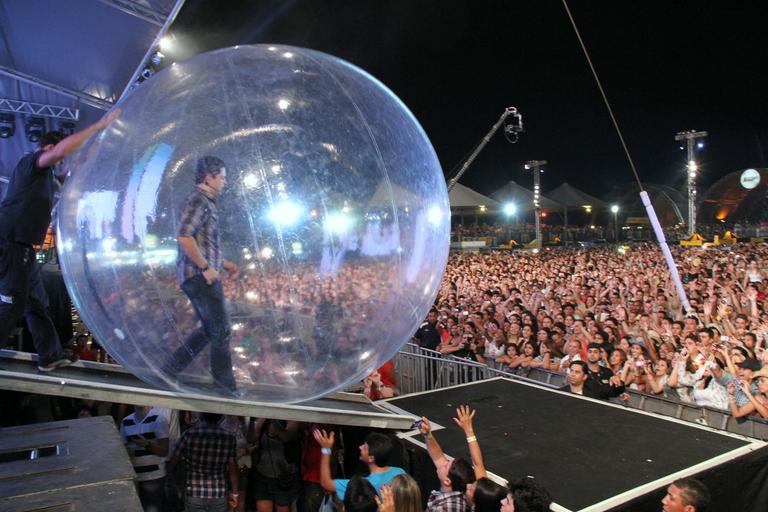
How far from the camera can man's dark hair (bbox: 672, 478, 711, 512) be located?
277cm

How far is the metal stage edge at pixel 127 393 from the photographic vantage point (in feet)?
9.25

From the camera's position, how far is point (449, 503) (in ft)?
9.90

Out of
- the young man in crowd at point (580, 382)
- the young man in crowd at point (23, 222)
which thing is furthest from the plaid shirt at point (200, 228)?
the young man in crowd at point (580, 382)

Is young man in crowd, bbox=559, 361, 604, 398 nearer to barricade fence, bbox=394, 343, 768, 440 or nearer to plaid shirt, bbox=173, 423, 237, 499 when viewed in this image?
barricade fence, bbox=394, 343, 768, 440

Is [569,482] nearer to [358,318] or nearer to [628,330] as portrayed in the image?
[358,318]

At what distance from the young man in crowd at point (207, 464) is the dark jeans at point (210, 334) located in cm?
156

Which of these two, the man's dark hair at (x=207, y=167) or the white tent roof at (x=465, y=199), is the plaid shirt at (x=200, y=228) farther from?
the white tent roof at (x=465, y=199)

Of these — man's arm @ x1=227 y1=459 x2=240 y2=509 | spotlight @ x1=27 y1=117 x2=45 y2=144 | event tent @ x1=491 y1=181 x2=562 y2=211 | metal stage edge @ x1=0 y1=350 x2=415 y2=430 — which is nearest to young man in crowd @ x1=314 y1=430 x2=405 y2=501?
metal stage edge @ x1=0 y1=350 x2=415 y2=430

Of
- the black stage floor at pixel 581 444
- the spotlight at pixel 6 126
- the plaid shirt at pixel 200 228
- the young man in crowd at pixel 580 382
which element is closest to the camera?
the plaid shirt at pixel 200 228

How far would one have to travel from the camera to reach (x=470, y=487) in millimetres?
3070

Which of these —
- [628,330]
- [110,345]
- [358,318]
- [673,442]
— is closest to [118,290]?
[110,345]

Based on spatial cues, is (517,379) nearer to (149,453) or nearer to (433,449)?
(433,449)

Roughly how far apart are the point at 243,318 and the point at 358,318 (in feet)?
1.54

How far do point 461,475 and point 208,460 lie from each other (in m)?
1.77
